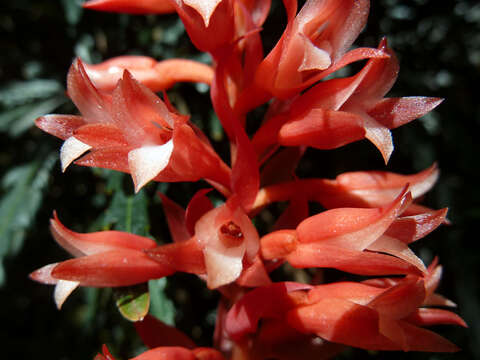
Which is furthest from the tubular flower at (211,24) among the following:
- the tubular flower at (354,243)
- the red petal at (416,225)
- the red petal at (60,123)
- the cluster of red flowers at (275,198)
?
the red petal at (416,225)

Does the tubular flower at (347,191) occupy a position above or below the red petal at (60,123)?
below

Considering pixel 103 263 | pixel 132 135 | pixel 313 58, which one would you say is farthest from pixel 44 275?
pixel 313 58

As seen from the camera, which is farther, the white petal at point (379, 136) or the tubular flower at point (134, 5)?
the tubular flower at point (134, 5)

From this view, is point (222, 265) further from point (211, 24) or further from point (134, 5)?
point (134, 5)

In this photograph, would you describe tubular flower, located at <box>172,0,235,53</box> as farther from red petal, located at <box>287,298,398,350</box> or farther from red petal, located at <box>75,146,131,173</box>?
red petal, located at <box>287,298,398,350</box>

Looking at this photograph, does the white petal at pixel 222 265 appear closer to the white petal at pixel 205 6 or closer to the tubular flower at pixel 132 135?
the tubular flower at pixel 132 135

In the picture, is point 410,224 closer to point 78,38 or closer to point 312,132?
point 312,132

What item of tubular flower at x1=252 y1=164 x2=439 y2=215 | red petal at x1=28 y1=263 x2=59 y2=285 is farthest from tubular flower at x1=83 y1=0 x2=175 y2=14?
red petal at x1=28 y1=263 x2=59 y2=285
